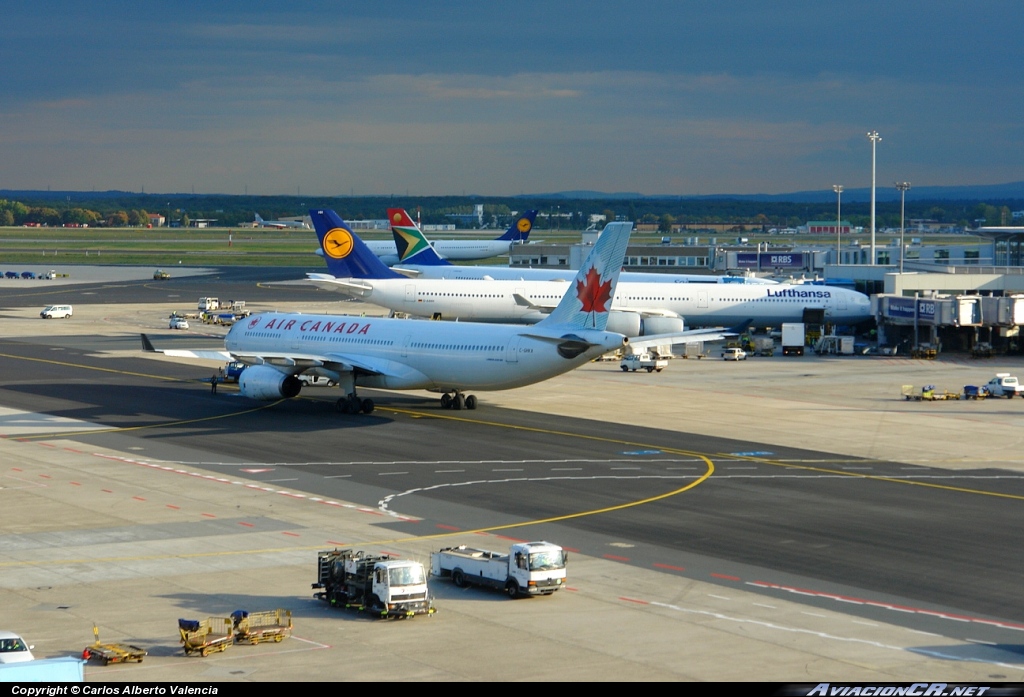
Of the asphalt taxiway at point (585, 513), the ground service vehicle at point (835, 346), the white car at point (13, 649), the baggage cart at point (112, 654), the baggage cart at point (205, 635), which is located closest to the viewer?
the white car at point (13, 649)

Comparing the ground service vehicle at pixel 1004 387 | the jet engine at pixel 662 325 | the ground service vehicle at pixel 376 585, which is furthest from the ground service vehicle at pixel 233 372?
the ground service vehicle at pixel 376 585

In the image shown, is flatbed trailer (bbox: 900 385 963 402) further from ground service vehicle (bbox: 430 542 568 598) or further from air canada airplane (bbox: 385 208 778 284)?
ground service vehicle (bbox: 430 542 568 598)

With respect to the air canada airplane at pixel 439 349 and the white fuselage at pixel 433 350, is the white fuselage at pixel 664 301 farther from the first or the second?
the white fuselage at pixel 433 350

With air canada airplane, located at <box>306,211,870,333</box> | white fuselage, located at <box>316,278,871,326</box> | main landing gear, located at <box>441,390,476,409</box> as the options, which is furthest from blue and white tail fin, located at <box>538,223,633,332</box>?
white fuselage, located at <box>316,278,871,326</box>

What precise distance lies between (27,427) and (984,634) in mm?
48002

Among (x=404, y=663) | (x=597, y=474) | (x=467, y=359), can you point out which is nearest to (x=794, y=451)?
(x=597, y=474)

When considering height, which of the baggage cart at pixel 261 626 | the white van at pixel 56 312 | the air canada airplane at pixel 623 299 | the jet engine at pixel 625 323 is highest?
the air canada airplane at pixel 623 299

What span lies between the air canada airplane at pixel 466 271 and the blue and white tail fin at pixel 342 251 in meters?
20.8

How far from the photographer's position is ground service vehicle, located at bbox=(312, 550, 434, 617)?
31719 millimetres

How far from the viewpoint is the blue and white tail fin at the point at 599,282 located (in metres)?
62.7

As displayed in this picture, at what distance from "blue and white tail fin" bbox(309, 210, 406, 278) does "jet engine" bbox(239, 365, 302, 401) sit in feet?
113

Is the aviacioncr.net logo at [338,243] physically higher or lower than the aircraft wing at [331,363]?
higher

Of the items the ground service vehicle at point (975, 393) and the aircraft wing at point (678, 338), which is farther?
the ground service vehicle at point (975, 393)

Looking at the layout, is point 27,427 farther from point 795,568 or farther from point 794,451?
point 795,568
